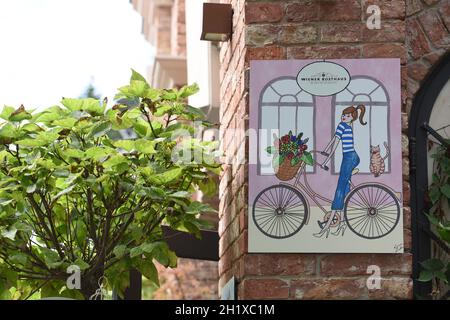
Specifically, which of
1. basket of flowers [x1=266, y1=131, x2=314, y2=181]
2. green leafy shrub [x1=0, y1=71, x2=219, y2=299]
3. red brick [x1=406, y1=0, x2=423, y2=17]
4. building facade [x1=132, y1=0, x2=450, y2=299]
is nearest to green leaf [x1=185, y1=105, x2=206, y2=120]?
green leafy shrub [x1=0, y1=71, x2=219, y2=299]

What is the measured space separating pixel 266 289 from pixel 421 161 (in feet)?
3.30

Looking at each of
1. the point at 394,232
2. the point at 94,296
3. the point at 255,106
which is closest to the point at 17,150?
the point at 94,296

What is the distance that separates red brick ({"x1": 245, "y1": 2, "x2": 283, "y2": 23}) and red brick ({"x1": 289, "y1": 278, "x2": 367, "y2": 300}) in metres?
1.14

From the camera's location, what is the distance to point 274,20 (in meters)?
4.05

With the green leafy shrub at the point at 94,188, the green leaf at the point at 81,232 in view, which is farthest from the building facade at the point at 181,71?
the green leaf at the point at 81,232

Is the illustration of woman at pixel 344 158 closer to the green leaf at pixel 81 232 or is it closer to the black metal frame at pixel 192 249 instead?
the green leaf at pixel 81 232

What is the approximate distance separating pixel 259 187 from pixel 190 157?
0.38 meters

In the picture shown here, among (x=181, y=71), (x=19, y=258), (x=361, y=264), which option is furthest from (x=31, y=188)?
(x=181, y=71)

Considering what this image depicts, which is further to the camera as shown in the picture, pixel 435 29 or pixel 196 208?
pixel 435 29

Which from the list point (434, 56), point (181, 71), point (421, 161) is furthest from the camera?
point (181, 71)

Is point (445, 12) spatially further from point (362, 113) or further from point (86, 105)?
point (86, 105)

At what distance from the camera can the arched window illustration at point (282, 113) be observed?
396 centimetres

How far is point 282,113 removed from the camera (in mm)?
3982

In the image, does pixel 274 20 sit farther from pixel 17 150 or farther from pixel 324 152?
pixel 17 150
